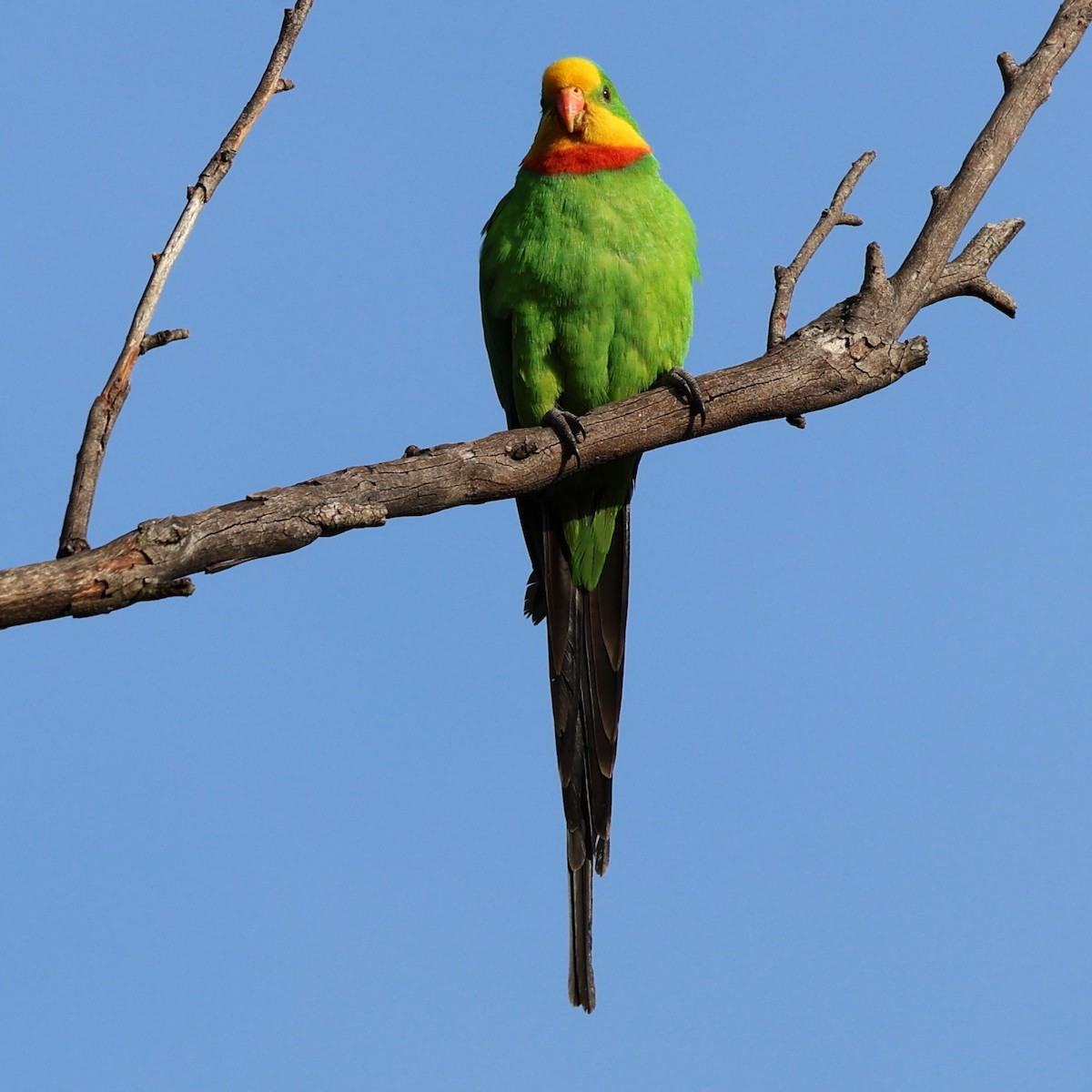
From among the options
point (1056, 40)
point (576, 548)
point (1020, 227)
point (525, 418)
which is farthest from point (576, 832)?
point (1056, 40)

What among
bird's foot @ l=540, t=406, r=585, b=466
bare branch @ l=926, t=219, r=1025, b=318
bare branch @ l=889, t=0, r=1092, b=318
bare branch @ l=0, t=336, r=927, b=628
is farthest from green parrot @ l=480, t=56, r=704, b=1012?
bare branch @ l=926, t=219, r=1025, b=318

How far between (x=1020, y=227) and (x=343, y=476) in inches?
108

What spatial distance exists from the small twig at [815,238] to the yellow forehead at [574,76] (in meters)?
1.07

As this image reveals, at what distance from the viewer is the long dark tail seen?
4523 mm

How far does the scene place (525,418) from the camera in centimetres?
445

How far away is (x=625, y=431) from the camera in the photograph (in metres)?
4.11

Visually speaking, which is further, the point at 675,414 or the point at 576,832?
the point at 576,832

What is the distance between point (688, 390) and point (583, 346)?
469 millimetres

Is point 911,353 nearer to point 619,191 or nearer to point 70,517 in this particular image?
point 619,191

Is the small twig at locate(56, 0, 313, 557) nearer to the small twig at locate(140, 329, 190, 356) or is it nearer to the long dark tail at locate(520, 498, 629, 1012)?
the small twig at locate(140, 329, 190, 356)

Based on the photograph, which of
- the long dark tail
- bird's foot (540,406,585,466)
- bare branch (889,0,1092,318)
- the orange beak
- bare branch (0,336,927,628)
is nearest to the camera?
bare branch (0,336,927,628)

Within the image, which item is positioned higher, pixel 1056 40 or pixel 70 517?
pixel 1056 40

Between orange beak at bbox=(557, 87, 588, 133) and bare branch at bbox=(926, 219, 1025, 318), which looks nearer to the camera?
bare branch at bbox=(926, 219, 1025, 318)

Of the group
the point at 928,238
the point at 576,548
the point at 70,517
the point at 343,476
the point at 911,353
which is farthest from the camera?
the point at 576,548
